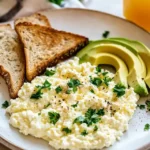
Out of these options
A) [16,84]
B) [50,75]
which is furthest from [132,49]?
[16,84]

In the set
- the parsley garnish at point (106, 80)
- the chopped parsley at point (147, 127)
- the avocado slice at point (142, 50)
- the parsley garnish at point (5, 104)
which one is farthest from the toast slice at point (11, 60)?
the chopped parsley at point (147, 127)

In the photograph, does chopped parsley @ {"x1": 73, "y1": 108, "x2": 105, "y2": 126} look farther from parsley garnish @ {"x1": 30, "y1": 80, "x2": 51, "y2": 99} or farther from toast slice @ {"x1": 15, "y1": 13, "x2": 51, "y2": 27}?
A: toast slice @ {"x1": 15, "y1": 13, "x2": 51, "y2": 27}

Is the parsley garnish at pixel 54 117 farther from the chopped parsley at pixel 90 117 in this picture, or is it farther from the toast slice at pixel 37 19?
the toast slice at pixel 37 19

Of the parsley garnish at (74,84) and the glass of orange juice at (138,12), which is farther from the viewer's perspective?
the glass of orange juice at (138,12)

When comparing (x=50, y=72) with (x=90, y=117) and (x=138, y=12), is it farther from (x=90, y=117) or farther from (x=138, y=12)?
(x=138, y=12)

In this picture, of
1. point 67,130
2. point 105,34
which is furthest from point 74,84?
point 105,34

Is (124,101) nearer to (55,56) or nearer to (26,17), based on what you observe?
(55,56)
